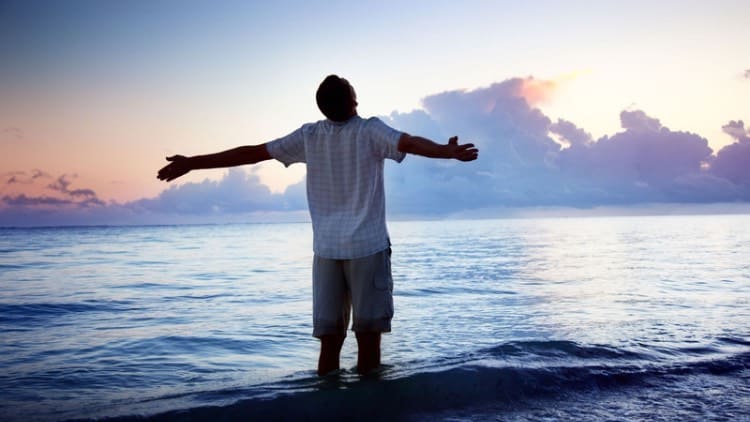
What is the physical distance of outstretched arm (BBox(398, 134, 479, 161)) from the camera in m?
3.38

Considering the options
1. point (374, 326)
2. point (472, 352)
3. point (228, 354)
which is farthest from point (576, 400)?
point (228, 354)

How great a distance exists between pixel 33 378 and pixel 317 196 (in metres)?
3.86

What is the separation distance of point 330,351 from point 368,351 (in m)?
0.33

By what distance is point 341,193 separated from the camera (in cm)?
408

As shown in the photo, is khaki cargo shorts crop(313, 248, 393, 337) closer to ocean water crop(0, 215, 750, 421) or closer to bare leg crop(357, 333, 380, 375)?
bare leg crop(357, 333, 380, 375)

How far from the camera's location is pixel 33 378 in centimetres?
576

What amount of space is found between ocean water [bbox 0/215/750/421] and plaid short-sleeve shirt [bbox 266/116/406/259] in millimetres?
1150

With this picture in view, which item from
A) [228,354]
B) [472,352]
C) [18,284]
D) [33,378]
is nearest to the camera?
[33,378]

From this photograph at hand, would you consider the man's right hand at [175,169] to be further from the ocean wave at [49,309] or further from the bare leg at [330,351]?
the ocean wave at [49,309]

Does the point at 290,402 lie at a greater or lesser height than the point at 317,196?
lesser

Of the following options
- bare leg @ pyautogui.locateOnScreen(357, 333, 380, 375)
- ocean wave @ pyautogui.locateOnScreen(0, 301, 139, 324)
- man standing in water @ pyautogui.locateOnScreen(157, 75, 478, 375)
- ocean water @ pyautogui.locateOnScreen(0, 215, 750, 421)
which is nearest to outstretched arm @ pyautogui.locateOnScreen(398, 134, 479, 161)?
man standing in water @ pyautogui.locateOnScreen(157, 75, 478, 375)

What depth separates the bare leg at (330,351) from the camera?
174 inches

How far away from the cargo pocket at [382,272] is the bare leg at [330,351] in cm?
61

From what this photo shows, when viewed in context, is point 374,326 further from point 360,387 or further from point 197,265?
point 197,265
